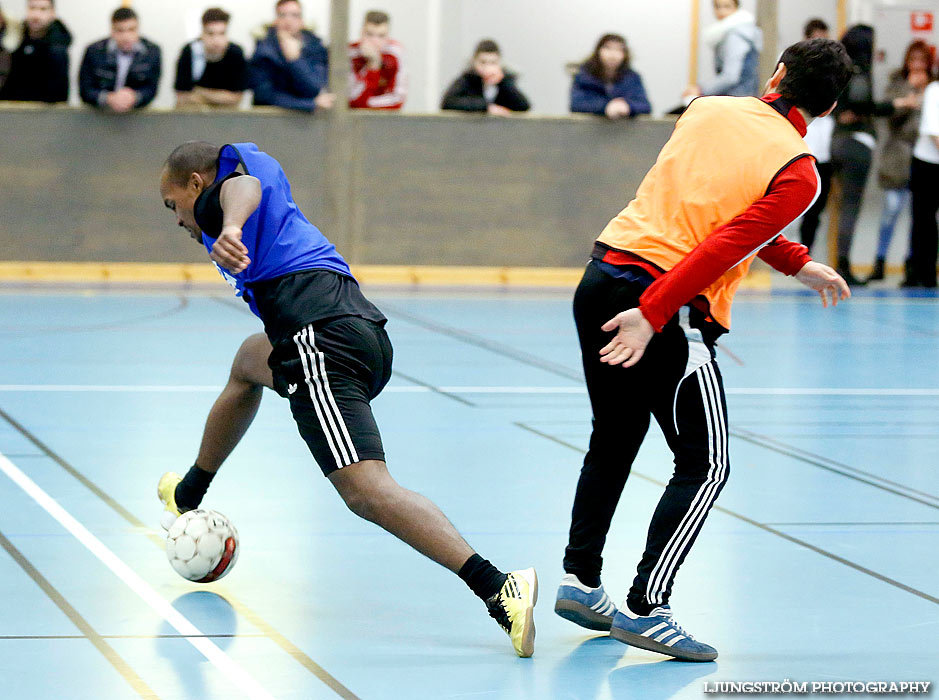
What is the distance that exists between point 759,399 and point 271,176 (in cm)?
514

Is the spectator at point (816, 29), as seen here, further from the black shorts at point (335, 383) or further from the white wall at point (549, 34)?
the black shorts at point (335, 383)

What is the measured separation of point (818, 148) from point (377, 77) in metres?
4.73

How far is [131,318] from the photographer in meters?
12.4

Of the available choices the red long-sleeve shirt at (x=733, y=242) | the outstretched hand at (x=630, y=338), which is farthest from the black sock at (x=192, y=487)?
the red long-sleeve shirt at (x=733, y=242)

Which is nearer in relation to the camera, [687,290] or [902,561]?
[687,290]

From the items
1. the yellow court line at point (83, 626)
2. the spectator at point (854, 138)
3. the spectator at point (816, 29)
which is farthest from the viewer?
the spectator at point (854, 138)

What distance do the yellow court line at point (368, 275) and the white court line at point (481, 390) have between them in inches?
230

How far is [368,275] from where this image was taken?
15461 millimetres

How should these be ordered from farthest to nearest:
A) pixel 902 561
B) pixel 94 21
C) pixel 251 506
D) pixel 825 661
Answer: pixel 94 21, pixel 251 506, pixel 902 561, pixel 825 661

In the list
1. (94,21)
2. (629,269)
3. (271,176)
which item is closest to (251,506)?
(271,176)

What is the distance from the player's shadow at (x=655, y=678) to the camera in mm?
4148

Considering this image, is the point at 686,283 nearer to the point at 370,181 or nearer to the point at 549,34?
the point at 370,181

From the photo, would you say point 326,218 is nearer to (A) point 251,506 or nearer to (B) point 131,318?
(B) point 131,318

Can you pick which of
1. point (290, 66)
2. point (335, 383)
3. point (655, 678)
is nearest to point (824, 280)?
point (655, 678)
